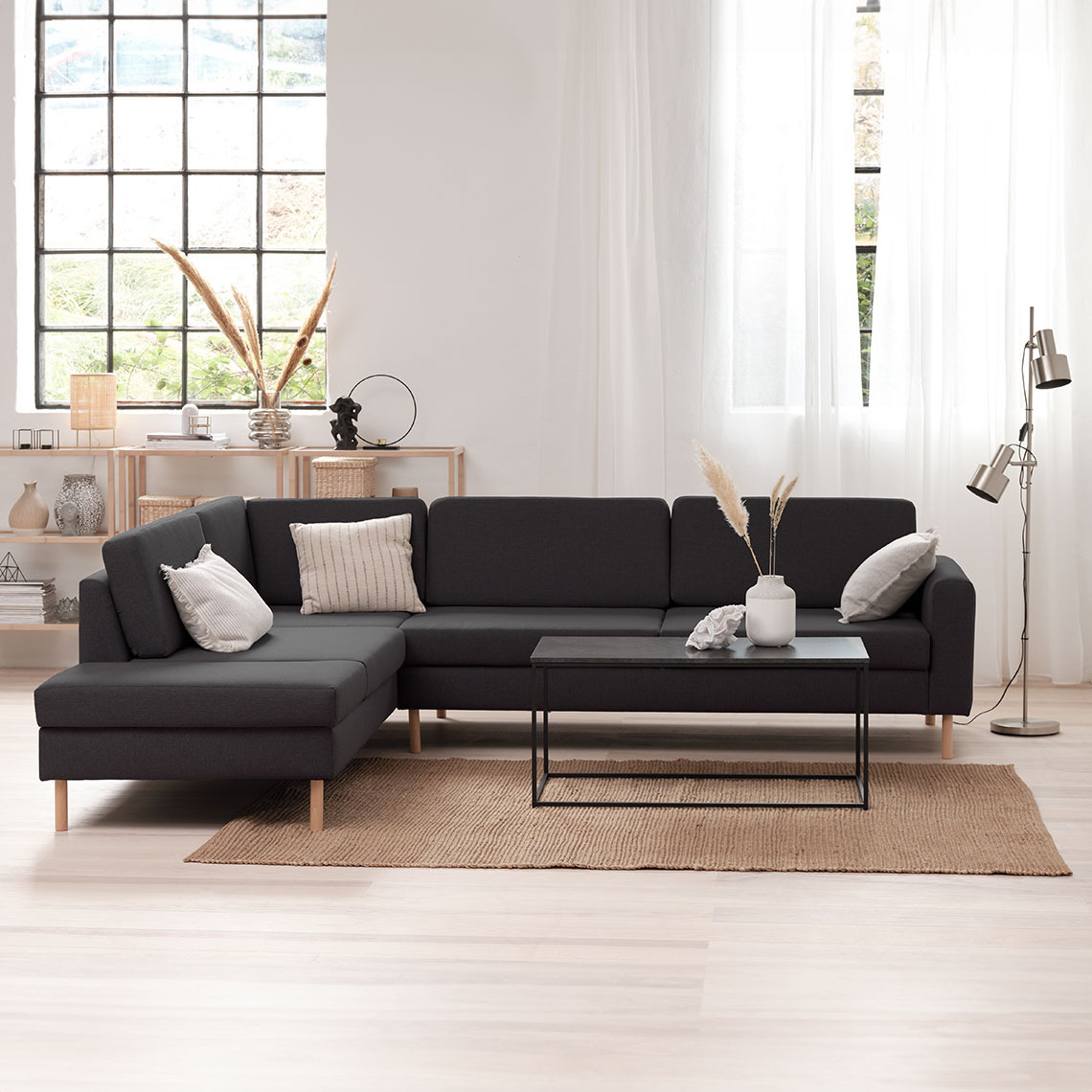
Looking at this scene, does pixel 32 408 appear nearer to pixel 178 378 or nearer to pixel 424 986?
pixel 178 378

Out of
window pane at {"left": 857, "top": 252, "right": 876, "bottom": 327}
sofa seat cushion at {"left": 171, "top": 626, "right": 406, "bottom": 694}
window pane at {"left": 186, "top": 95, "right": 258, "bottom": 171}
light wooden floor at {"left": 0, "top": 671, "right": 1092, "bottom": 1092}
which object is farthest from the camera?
window pane at {"left": 186, "top": 95, "right": 258, "bottom": 171}

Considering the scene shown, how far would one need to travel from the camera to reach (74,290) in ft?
22.8

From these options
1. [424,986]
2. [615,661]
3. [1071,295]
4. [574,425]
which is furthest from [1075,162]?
[424,986]

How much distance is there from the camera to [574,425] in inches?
258

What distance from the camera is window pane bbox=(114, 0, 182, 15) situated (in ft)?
22.5

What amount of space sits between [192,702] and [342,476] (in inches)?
93.4

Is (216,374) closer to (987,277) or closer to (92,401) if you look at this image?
(92,401)

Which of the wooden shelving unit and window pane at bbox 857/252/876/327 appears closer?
the wooden shelving unit

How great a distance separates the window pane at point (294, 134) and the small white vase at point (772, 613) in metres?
3.55

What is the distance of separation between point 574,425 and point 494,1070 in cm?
420

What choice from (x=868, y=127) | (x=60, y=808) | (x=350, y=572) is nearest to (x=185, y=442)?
(x=350, y=572)

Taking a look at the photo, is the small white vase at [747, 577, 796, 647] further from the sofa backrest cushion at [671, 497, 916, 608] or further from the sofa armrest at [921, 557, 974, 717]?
the sofa backrest cushion at [671, 497, 916, 608]

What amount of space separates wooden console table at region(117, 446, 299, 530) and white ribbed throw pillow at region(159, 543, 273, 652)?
177 centimetres

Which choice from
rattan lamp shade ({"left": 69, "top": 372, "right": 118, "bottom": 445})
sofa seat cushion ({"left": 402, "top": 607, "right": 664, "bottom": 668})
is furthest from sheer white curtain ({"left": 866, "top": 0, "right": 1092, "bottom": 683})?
rattan lamp shade ({"left": 69, "top": 372, "right": 118, "bottom": 445})
